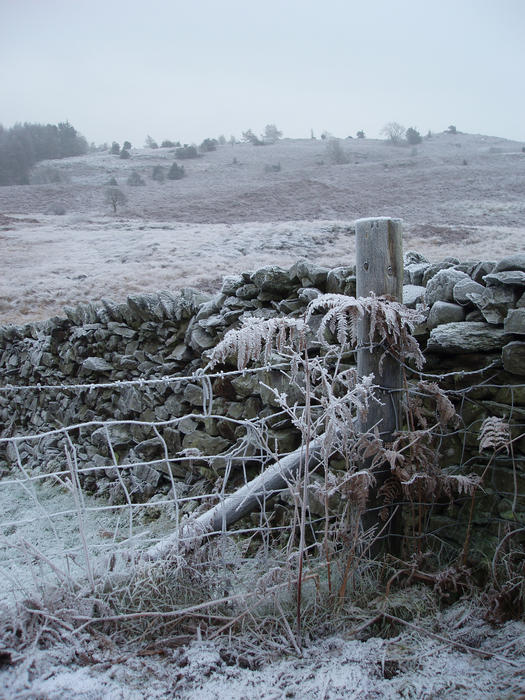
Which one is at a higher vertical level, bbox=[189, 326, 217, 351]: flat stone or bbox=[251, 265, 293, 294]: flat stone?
bbox=[251, 265, 293, 294]: flat stone

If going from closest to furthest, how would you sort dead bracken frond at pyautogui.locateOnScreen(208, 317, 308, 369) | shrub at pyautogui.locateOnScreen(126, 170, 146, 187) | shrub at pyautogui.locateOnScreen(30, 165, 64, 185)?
dead bracken frond at pyautogui.locateOnScreen(208, 317, 308, 369) → shrub at pyautogui.locateOnScreen(30, 165, 64, 185) → shrub at pyautogui.locateOnScreen(126, 170, 146, 187)

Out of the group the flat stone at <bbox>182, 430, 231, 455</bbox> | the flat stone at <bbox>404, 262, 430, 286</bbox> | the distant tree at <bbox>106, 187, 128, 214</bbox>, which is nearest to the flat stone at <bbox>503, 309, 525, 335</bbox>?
the flat stone at <bbox>404, 262, 430, 286</bbox>

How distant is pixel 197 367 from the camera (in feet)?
15.8

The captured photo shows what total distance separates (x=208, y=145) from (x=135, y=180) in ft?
45.8

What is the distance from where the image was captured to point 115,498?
5.30 metres

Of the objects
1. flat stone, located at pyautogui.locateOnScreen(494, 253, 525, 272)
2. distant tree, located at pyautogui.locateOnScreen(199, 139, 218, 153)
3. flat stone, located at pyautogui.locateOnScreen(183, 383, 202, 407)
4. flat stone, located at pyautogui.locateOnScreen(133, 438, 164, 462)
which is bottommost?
flat stone, located at pyautogui.locateOnScreen(133, 438, 164, 462)

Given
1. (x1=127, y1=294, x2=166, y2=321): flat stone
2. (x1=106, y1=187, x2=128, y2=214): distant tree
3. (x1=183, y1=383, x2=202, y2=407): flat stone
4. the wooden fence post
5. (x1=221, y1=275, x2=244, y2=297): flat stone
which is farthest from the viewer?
(x1=106, y1=187, x2=128, y2=214): distant tree

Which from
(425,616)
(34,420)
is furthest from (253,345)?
(34,420)

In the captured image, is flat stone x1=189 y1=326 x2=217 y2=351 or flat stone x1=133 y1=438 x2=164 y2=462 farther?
flat stone x1=133 y1=438 x2=164 y2=462

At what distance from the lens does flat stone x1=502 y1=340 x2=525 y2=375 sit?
96.6 inches

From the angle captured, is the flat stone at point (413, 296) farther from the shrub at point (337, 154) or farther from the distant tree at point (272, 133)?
the distant tree at point (272, 133)

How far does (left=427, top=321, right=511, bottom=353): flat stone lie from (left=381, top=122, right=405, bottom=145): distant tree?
38966mm

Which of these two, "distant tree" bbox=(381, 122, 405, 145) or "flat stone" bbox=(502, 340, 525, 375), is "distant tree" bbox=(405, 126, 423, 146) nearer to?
"distant tree" bbox=(381, 122, 405, 145)

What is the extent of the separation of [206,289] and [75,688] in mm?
11115
